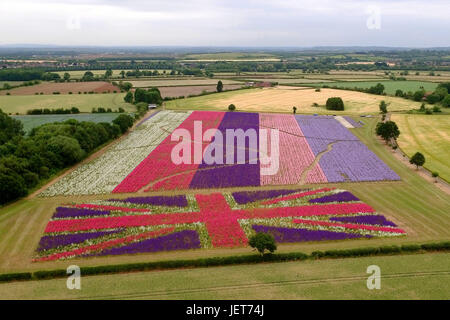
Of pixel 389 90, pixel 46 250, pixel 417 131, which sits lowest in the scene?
pixel 46 250

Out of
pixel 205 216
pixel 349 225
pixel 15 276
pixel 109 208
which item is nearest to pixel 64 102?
pixel 109 208

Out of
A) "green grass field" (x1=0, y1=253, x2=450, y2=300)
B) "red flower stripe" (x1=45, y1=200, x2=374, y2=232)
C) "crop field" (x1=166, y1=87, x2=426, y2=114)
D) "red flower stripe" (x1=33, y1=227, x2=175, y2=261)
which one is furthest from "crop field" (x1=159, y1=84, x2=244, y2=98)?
"green grass field" (x1=0, y1=253, x2=450, y2=300)

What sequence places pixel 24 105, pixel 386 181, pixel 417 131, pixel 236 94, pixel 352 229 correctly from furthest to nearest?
pixel 236 94 < pixel 24 105 < pixel 417 131 < pixel 386 181 < pixel 352 229

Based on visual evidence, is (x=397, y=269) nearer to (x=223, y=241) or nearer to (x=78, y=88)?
(x=223, y=241)

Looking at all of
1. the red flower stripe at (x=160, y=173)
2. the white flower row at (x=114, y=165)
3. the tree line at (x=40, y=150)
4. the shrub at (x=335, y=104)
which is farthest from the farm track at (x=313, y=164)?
the shrub at (x=335, y=104)

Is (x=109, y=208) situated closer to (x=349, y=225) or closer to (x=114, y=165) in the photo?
(x=114, y=165)

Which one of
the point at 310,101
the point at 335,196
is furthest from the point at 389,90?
the point at 335,196

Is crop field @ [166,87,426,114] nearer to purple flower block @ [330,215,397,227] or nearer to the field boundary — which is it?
purple flower block @ [330,215,397,227]
